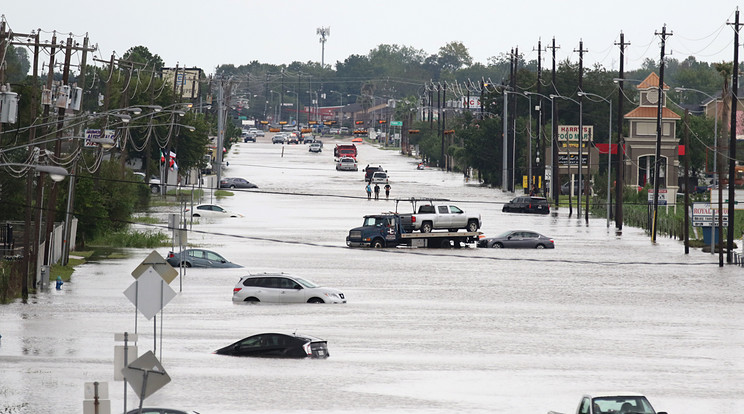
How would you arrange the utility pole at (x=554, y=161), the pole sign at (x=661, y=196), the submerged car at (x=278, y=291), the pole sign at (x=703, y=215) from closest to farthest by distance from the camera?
the submerged car at (x=278, y=291) → the pole sign at (x=703, y=215) → the pole sign at (x=661, y=196) → the utility pole at (x=554, y=161)

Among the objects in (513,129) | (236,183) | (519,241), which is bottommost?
(519,241)

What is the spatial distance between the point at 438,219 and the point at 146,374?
46760 mm

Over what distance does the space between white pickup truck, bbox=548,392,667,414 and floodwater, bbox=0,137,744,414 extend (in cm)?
424

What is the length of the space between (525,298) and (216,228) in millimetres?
33056

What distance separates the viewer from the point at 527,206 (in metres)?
92.2

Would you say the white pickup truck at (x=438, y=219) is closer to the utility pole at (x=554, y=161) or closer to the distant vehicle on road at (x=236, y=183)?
the utility pole at (x=554, y=161)

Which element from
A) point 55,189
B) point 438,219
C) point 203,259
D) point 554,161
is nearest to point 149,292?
point 55,189

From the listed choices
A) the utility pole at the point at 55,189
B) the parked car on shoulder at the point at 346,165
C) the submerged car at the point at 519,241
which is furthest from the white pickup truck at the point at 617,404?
the parked car on shoulder at the point at 346,165

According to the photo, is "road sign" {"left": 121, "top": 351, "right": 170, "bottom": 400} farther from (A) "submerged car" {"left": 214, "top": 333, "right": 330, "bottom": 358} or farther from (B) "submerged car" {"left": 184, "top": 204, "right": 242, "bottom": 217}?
(B) "submerged car" {"left": 184, "top": 204, "right": 242, "bottom": 217}

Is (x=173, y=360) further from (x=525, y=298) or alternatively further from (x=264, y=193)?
(x=264, y=193)

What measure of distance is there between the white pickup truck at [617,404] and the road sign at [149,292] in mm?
11234

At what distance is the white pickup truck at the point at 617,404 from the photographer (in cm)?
1978

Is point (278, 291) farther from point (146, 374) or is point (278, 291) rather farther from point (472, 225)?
point (472, 225)

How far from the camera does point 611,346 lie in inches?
1331
